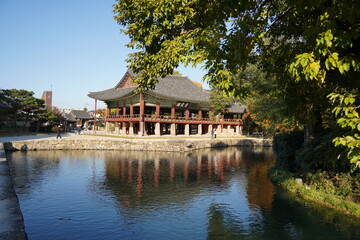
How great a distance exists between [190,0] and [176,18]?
1.03 meters

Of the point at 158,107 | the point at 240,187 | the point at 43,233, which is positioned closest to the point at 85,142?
the point at 158,107

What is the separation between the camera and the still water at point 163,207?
377 inches

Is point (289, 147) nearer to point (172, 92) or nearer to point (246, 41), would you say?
point (246, 41)

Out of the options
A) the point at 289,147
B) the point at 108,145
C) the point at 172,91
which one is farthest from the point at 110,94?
the point at 289,147

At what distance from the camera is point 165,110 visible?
45875 mm

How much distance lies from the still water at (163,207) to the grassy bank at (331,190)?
1.60 feet

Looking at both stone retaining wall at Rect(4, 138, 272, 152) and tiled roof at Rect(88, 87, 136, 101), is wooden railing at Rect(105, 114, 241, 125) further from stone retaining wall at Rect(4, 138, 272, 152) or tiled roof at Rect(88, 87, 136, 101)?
stone retaining wall at Rect(4, 138, 272, 152)

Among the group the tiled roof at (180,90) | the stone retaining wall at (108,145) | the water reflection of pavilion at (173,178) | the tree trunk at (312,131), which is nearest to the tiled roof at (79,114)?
the tiled roof at (180,90)

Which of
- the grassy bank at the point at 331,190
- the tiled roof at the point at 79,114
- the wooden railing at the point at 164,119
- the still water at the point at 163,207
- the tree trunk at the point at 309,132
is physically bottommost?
the still water at the point at 163,207

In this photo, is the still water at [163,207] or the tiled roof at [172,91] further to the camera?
the tiled roof at [172,91]

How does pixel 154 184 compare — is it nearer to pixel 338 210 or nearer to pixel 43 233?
pixel 43 233

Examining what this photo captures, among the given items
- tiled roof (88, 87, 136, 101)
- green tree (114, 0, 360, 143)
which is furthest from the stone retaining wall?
green tree (114, 0, 360, 143)

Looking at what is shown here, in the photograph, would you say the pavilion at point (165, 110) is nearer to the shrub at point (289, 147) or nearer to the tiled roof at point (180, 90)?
the tiled roof at point (180, 90)

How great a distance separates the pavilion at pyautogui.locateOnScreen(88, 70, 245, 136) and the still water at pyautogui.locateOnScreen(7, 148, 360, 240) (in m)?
21.5
